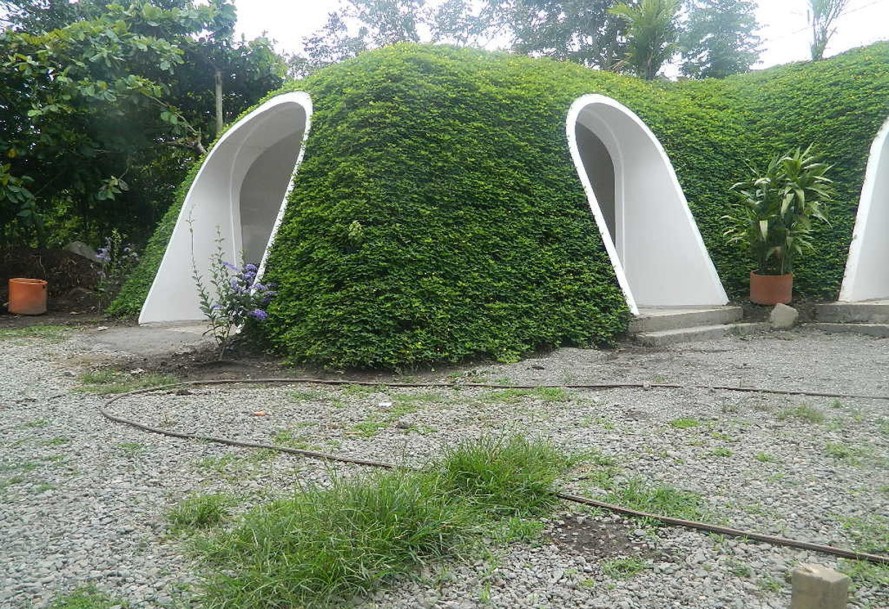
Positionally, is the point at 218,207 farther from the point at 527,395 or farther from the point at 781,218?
the point at 781,218

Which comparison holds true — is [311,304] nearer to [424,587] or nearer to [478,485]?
[478,485]

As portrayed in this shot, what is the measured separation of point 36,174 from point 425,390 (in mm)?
9131

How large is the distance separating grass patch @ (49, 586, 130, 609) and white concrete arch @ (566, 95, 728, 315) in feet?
22.6

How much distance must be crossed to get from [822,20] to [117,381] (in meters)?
11.6

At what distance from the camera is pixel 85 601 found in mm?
1944

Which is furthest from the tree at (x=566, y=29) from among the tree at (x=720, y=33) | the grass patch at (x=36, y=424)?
the grass patch at (x=36, y=424)

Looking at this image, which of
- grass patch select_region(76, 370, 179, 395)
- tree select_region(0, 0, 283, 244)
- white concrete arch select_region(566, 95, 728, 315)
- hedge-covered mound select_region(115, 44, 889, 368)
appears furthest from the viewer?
tree select_region(0, 0, 283, 244)

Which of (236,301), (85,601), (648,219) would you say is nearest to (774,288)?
(648,219)

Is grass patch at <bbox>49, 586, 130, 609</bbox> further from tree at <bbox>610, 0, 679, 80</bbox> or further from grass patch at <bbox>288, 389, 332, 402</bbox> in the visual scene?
tree at <bbox>610, 0, 679, 80</bbox>

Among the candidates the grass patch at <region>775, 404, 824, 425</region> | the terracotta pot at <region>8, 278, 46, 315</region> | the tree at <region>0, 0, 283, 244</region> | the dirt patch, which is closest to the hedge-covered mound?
the grass patch at <region>775, 404, 824, 425</region>

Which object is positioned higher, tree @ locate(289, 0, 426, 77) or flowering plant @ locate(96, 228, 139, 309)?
tree @ locate(289, 0, 426, 77)

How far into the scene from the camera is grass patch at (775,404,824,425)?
3.83m

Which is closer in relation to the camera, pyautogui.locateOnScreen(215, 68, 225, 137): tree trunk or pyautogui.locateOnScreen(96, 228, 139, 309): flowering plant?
pyautogui.locateOnScreen(96, 228, 139, 309): flowering plant

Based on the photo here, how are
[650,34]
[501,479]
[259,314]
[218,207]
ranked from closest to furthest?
[501,479] → [259,314] → [218,207] → [650,34]
